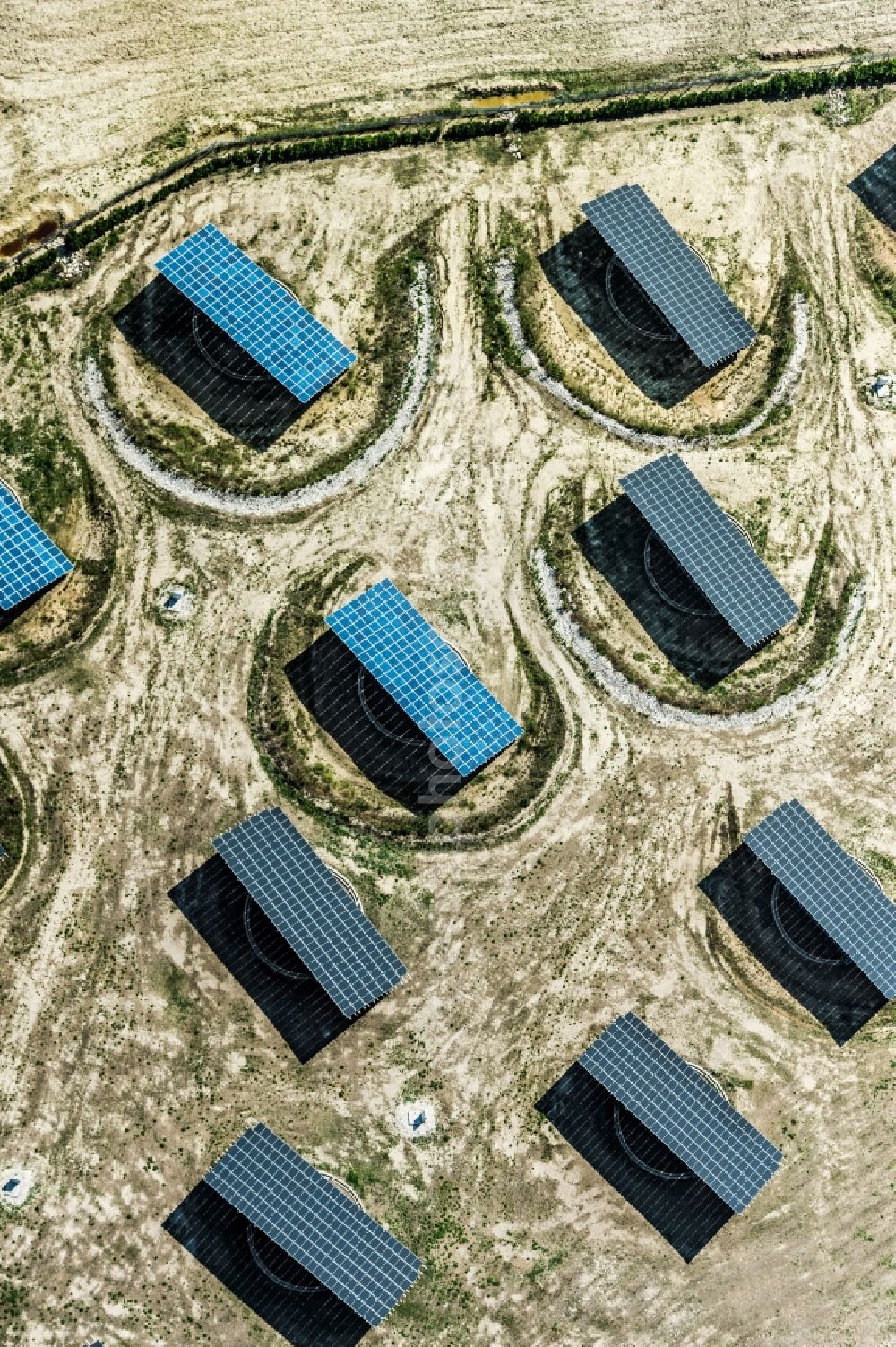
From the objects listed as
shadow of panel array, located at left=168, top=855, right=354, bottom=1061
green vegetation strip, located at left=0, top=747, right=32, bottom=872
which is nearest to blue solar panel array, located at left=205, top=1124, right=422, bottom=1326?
shadow of panel array, located at left=168, top=855, right=354, bottom=1061

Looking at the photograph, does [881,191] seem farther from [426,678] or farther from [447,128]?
[426,678]

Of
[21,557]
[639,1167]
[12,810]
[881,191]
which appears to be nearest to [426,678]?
[21,557]

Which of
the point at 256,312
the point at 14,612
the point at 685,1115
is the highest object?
the point at 256,312

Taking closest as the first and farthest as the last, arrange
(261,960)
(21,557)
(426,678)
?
(426,678)
(261,960)
(21,557)

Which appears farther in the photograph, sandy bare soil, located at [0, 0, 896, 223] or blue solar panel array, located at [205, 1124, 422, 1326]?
sandy bare soil, located at [0, 0, 896, 223]

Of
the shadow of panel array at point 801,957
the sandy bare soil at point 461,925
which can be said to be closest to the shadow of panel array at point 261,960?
the sandy bare soil at point 461,925

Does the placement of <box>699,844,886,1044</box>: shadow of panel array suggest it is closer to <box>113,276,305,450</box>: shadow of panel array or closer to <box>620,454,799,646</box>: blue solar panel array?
<box>620,454,799,646</box>: blue solar panel array

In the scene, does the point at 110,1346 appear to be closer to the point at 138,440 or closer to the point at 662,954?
the point at 662,954
